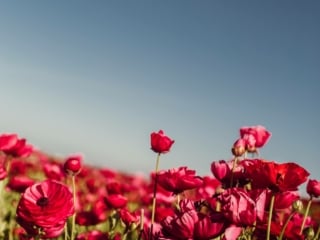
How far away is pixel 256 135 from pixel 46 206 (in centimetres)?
107

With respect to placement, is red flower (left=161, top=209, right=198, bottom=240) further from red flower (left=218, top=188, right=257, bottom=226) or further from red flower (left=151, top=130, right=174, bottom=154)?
red flower (left=151, top=130, right=174, bottom=154)

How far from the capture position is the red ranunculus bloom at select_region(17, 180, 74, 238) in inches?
61.6

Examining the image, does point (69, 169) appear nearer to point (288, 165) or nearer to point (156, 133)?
point (156, 133)

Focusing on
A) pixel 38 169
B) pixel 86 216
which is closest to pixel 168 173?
pixel 86 216

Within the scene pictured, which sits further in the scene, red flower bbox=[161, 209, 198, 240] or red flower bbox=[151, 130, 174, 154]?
red flower bbox=[151, 130, 174, 154]

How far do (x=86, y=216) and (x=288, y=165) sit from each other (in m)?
1.63

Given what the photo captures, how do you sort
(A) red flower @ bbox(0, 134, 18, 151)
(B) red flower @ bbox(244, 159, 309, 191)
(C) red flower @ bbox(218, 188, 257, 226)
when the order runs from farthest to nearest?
(A) red flower @ bbox(0, 134, 18, 151), (B) red flower @ bbox(244, 159, 309, 191), (C) red flower @ bbox(218, 188, 257, 226)

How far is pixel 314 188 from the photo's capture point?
6.73 ft

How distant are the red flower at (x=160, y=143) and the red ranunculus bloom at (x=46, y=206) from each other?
604 mm

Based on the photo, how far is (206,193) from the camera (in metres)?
3.09

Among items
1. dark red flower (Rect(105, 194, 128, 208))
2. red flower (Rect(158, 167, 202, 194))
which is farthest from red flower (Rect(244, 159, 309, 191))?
dark red flower (Rect(105, 194, 128, 208))

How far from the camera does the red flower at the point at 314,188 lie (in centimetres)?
204

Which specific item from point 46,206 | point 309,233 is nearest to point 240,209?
point 46,206

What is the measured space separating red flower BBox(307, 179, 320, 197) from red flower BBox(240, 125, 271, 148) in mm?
277
